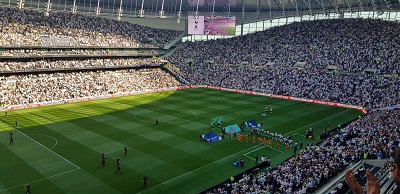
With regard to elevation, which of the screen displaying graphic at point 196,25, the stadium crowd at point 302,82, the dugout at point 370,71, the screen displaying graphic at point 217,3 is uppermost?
the screen displaying graphic at point 217,3

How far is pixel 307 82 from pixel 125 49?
4486 cm

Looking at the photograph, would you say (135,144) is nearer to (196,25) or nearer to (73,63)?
(73,63)

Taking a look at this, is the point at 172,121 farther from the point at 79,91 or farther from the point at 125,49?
the point at 125,49

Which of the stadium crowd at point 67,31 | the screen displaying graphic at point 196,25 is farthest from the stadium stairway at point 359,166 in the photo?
the screen displaying graphic at point 196,25

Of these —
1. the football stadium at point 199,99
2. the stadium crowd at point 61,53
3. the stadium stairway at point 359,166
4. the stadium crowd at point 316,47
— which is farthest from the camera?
the stadium crowd at point 316,47

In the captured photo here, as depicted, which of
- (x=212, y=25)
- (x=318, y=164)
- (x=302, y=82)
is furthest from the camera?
(x=212, y=25)

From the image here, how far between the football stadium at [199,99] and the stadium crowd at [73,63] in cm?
39

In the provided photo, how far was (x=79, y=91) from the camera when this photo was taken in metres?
57.4

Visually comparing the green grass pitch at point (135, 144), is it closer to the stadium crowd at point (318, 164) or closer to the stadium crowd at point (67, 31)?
the stadium crowd at point (318, 164)

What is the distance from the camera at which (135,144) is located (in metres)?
31.7

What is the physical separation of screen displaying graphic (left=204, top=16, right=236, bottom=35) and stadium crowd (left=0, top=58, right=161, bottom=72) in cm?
1613

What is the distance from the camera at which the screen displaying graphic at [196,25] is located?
269 feet

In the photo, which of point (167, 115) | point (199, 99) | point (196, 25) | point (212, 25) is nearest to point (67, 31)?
point (196, 25)

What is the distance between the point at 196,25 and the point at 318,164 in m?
65.0
